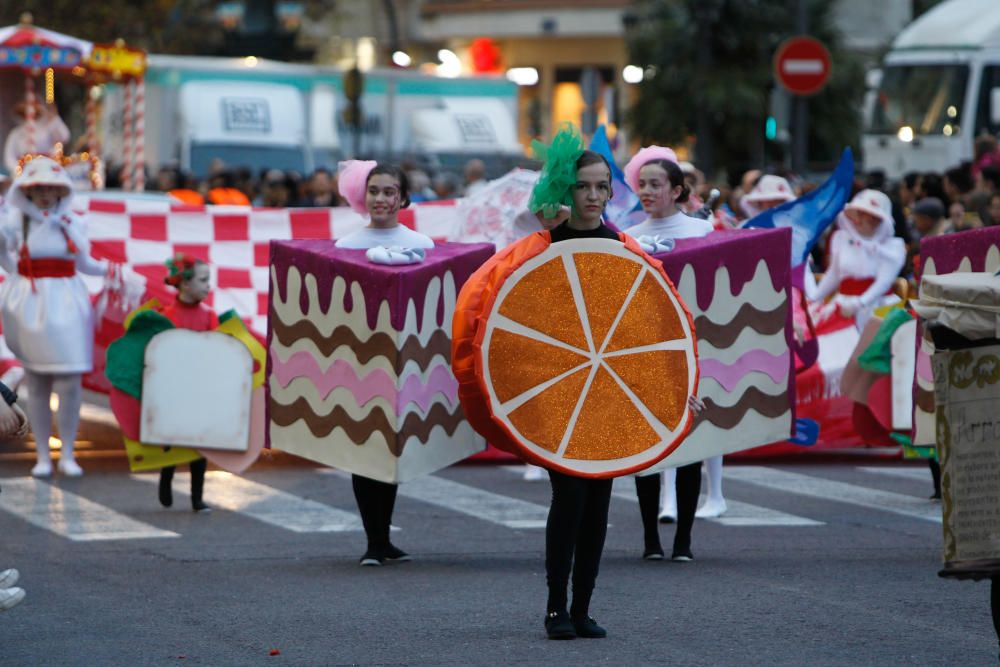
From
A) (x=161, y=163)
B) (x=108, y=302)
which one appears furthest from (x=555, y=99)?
(x=108, y=302)

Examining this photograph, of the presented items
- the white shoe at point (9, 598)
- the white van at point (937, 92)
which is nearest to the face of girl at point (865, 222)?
the white shoe at point (9, 598)

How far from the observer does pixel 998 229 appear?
799cm

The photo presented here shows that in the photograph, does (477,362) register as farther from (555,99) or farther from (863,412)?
(555,99)

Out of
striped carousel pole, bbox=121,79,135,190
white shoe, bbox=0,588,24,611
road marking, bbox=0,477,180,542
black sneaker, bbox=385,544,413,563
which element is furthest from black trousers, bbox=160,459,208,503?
striped carousel pole, bbox=121,79,135,190

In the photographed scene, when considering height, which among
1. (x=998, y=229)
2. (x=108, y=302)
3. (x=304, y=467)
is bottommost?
(x=304, y=467)

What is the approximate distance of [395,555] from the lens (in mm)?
9484

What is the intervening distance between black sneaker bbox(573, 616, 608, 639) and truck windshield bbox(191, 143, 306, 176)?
78.4 feet

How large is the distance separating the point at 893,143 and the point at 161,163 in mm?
10776

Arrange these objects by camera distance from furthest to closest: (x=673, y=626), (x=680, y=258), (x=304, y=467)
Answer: (x=304, y=467), (x=680, y=258), (x=673, y=626)

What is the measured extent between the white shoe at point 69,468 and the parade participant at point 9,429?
5.81 metres

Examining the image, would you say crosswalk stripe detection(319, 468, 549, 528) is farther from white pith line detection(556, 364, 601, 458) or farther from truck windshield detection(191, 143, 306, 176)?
truck windshield detection(191, 143, 306, 176)

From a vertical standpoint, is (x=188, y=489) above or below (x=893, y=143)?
below

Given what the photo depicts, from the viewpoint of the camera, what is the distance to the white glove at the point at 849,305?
13930mm

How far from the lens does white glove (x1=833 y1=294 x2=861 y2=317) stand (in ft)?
45.7
